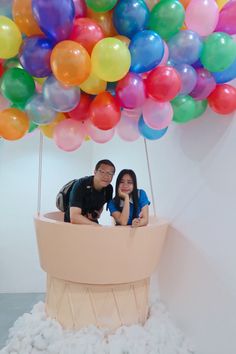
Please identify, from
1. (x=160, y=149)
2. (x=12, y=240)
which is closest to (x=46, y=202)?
(x=12, y=240)

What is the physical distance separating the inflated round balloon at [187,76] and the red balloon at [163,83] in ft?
0.22

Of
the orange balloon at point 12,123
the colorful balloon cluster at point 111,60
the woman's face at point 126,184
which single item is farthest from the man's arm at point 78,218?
the orange balloon at point 12,123

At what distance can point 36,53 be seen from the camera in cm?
112

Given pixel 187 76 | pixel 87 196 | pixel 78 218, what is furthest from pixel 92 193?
pixel 187 76

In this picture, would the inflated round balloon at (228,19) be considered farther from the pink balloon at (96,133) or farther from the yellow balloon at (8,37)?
the yellow balloon at (8,37)

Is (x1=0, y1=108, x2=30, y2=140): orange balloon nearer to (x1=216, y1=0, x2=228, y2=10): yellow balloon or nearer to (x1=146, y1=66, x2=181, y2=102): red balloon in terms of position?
(x1=146, y1=66, x2=181, y2=102): red balloon

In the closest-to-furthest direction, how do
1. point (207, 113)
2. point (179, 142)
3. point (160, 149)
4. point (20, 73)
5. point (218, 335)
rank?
point (20, 73)
point (218, 335)
point (207, 113)
point (179, 142)
point (160, 149)

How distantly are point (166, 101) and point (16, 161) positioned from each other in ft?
8.41

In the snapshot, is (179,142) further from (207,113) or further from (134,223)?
(134,223)

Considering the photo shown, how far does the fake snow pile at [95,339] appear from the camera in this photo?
145 cm

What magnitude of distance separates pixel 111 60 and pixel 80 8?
29 cm

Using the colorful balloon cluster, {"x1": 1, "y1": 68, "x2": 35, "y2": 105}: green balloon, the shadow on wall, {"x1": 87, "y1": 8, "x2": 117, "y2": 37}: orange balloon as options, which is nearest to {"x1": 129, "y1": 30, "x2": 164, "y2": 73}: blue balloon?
the colorful balloon cluster

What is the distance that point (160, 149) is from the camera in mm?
2084

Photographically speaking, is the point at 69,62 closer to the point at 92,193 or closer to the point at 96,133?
the point at 96,133
